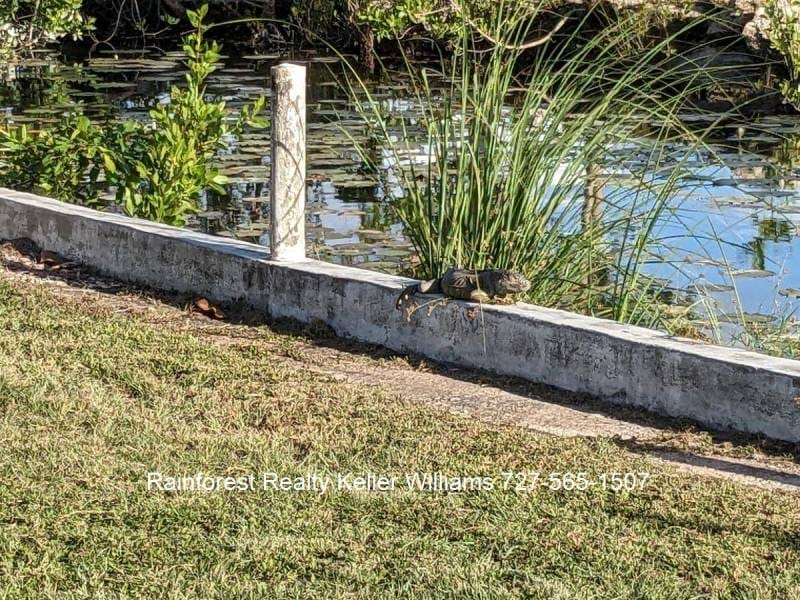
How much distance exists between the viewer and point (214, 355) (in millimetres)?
5848

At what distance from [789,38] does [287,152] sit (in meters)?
9.56

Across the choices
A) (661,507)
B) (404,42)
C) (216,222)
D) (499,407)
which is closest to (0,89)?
(404,42)

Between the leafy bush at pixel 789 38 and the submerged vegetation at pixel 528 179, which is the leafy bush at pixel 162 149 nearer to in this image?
the submerged vegetation at pixel 528 179

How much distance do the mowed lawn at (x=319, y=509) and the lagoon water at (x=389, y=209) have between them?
1.91 m

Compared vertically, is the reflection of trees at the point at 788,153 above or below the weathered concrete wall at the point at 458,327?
above

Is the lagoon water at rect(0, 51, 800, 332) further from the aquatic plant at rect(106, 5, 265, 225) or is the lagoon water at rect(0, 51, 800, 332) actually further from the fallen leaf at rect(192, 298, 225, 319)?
the fallen leaf at rect(192, 298, 225, 319)

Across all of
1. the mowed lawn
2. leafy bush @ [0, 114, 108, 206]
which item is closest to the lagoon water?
leafy bush @ [0, 114, 108, 206]

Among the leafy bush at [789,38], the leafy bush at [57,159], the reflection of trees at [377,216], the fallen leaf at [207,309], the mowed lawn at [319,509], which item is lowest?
the mowed lawn at [319,509]

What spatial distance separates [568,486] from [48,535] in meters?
1.70

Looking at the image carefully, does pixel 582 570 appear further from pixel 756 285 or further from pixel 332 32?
pixel 332 32

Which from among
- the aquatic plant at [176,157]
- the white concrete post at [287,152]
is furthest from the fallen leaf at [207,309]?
the aquatic plant at [176,157]

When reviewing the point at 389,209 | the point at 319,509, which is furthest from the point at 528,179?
the point at 389,209

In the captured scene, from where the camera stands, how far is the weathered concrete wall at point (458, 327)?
5.14m

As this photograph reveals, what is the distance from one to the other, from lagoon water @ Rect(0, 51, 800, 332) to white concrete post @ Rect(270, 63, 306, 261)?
30.1 inches
